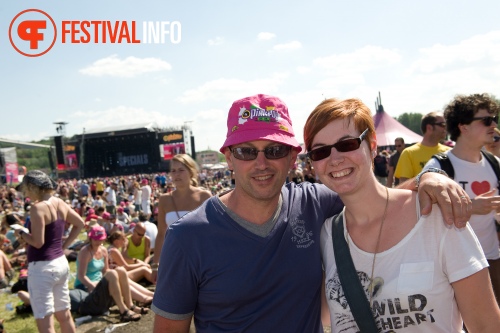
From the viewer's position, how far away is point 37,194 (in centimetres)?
427

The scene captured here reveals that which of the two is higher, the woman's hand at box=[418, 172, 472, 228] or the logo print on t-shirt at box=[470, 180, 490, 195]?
the woman's hand at box=[418, 172, 472, 228]

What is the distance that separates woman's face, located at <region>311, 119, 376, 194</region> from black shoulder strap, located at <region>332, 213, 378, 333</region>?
0.26 metres

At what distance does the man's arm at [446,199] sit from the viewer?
4.86ft

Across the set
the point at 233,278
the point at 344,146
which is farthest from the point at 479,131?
the point at 233,278

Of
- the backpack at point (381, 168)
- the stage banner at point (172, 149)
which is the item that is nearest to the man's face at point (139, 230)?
the backpack at point (381, 168)

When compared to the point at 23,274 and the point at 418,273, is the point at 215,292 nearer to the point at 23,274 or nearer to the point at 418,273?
the point at 418,273

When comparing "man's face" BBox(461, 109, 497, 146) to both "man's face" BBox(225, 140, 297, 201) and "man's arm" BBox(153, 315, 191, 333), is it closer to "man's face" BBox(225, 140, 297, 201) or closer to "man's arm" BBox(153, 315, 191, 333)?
"man's face" BBox(225, 140, 297, 201)

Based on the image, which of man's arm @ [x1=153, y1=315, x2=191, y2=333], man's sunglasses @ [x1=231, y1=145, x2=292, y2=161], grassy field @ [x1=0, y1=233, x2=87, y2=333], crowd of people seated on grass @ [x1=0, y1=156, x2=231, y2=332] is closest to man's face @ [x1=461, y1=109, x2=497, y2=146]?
man's sunglasses @ [x1=231, y1=145, x2=292, y2=161]

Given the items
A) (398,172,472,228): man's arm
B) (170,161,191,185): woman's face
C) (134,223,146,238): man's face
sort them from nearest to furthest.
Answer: (398,172,472,228): man's arm → (170,161,191,185): woman's face → (134,223,146,238): man's face

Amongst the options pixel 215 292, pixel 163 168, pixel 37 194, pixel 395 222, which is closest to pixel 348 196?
pixel 395 222

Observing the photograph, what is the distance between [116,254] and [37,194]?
3.04 meters

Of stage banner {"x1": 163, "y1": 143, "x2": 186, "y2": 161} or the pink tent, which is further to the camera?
stage banner {"x1": 163, "y1": 143, "x2": 186, "y2": 161}

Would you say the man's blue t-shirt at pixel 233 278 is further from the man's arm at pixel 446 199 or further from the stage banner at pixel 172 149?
the stage banner at pixel 172 149

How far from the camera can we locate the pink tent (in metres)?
13.9
